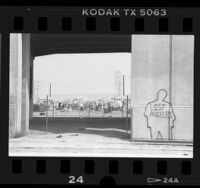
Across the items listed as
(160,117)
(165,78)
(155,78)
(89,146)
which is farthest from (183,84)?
(89,146)

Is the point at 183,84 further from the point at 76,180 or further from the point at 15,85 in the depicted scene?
the point at 76,180

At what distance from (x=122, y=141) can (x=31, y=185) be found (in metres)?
5.60

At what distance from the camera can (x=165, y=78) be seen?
15.6 m

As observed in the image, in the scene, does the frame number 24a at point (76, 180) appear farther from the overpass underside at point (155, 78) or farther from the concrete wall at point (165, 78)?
the concrete wall at point (165, 78)

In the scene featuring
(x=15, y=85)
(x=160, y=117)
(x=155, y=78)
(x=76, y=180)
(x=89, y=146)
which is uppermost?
(x=155, y=78)

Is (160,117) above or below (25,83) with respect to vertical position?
below

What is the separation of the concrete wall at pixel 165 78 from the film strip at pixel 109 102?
0.04 m

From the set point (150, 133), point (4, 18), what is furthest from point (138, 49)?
point (4, 18)

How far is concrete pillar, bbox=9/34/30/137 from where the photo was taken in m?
15.6

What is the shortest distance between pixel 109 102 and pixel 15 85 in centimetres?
418

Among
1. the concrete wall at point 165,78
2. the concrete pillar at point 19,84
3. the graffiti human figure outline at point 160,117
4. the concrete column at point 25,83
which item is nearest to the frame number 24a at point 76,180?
the concrete pillar at point 19,84

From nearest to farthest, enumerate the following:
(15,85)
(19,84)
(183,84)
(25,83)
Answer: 1. (183,84)
2. (15,85)
3. (19,84)
4. (25,83)

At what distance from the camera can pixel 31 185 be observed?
34.3ft

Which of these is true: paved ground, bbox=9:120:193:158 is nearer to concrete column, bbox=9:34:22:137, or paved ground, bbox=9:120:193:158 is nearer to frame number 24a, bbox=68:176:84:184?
concrete column, bbox=9:34:22:137
